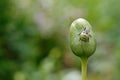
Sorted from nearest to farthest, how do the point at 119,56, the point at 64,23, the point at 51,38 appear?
1. the point at 119,56
2. the point at 51,38
3. the point at 64,23

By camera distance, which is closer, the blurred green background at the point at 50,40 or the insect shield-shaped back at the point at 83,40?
the insect shield-shaped back at the point at 83,40

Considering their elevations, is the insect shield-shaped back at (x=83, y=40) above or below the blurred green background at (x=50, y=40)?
below

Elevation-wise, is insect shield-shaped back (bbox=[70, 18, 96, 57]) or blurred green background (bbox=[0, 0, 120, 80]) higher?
blurred green background (bbox=[0, 0, 120, 80])

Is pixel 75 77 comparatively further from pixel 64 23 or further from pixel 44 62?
pixel 64 23

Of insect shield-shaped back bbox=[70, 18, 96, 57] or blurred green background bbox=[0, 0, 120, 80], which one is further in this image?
blurred green background bbox=[0, 0, 120, 80]

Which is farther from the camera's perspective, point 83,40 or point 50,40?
point 50,40

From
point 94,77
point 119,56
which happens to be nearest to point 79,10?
point 94,77

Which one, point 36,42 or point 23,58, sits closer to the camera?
point 23,58

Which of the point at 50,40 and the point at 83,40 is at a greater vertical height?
the point at 50,40
